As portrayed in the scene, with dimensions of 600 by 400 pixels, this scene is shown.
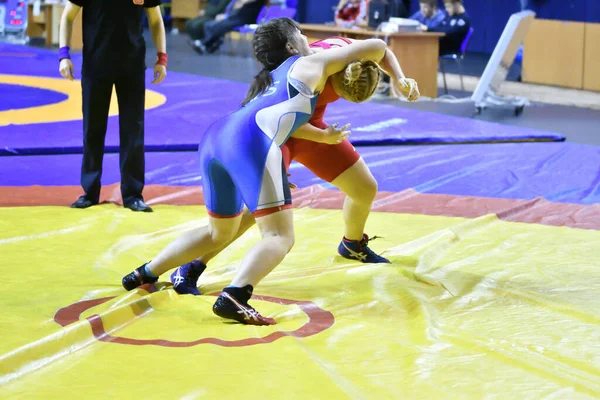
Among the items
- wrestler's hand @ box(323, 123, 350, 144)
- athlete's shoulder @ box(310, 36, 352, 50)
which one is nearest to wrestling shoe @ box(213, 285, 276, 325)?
wrestler's hand @ box(323, 123, 350, 144)

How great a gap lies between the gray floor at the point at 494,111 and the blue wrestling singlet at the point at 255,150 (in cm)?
461

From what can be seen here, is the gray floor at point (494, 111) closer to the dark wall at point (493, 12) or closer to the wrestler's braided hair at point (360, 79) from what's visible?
the dark wall at point (493, 12)

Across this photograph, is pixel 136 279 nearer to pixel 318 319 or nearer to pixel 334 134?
pixel 318 319

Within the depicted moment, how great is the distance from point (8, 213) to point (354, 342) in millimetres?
2239

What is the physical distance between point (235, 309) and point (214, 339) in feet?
0.43

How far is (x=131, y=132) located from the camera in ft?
14.8

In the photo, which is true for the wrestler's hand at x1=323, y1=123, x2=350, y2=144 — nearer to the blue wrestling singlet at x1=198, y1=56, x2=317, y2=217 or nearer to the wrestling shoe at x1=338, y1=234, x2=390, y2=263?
the blue wrestling singlet at x1=198, y1=56, x2=317, y2=217

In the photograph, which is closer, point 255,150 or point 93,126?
point 255,150

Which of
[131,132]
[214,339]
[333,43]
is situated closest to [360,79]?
[333,43]

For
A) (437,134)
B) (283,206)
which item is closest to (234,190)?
(283,206)

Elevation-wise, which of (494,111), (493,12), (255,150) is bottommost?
(494,111)

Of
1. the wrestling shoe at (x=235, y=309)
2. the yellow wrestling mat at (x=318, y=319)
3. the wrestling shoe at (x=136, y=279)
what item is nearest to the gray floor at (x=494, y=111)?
the yellow wrestling mat at (x=318, y=319)

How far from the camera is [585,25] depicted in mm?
10555

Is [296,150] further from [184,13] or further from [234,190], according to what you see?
[184,13]
